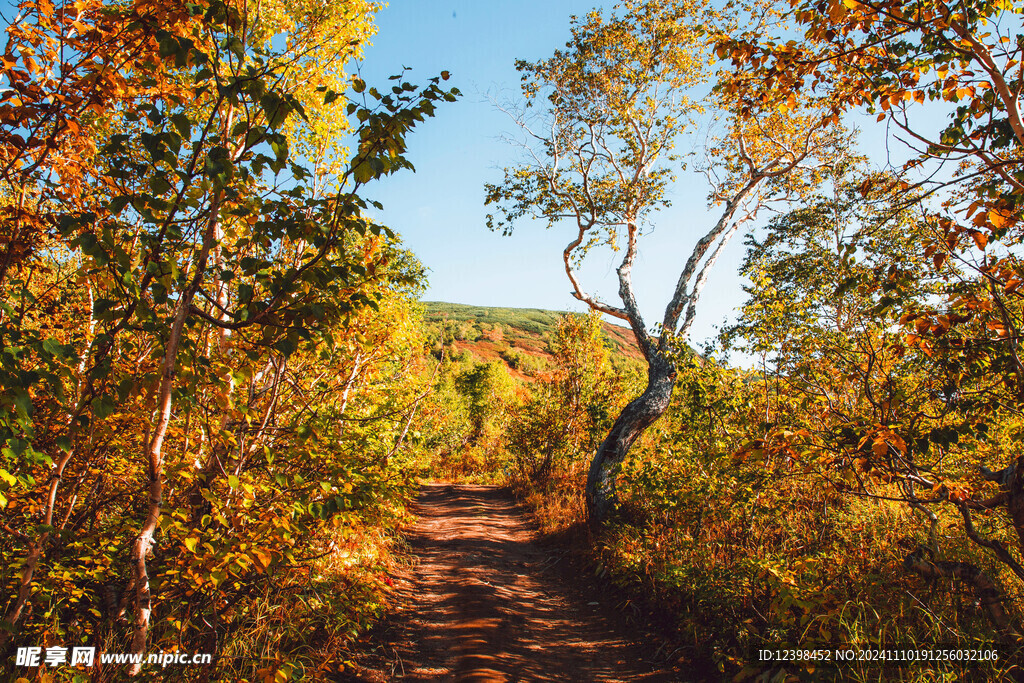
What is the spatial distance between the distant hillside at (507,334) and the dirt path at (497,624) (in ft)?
139

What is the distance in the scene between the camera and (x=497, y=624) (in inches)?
218

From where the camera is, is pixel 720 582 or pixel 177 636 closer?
pixel 177 636

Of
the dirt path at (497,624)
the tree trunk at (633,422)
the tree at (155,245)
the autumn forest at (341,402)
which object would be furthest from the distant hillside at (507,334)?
the tree at (155,245)

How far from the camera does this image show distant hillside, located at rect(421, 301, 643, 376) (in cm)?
6519

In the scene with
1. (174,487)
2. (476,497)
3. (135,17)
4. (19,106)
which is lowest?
(476,497)

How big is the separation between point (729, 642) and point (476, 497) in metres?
10.6

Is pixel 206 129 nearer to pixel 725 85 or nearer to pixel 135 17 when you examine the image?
pixel 135 17

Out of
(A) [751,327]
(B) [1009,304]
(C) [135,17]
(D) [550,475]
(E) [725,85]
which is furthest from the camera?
(D) [550,475]

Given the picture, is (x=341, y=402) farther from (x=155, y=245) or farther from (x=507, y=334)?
(x=507, y=334)

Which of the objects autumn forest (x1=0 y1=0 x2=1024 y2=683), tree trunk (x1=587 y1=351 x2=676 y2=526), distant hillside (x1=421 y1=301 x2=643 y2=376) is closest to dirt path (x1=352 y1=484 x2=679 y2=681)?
autumn forest (x1=0 y1=0 x2=1024 y2=683)

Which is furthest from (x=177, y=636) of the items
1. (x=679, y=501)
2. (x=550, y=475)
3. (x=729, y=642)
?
(x=550, y=475)

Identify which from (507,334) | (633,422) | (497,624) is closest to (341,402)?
(497,624)

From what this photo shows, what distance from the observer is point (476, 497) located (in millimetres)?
14477

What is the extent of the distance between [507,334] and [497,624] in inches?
3102
